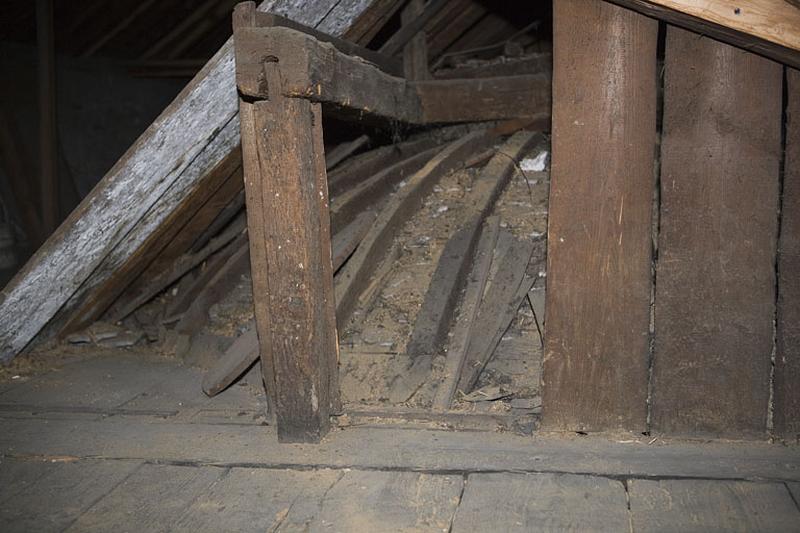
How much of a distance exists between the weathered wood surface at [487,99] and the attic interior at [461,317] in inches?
24.6

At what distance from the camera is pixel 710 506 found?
2.26 m

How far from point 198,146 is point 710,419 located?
2631mm

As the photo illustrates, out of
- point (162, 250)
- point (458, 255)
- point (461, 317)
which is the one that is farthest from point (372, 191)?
point (162, 250)

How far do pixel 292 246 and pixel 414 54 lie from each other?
2.73m

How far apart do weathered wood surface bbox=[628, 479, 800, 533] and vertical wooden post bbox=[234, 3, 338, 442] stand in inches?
48.4

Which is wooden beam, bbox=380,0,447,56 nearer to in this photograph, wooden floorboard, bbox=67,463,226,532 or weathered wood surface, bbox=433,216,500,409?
weathered wood surface, bbox=433,216,500,409

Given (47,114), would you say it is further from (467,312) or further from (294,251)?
(467,312)

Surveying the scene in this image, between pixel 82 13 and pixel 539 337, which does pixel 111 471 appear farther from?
pixel 82 13

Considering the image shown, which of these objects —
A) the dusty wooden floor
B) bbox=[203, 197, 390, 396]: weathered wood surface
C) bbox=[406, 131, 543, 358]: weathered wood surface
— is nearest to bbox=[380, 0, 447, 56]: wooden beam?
bbox=[406, 131, 543, 358]: weathered wood surface

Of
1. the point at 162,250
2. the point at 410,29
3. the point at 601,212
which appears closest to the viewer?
the point at 601,212

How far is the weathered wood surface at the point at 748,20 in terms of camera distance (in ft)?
7.42

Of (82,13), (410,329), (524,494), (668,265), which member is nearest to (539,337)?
(410,329)

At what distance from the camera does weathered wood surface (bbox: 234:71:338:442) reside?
8.71ft

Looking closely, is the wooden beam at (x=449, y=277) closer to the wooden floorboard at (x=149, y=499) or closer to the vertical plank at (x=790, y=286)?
the wooden floorboard at (x=149, y=499)
